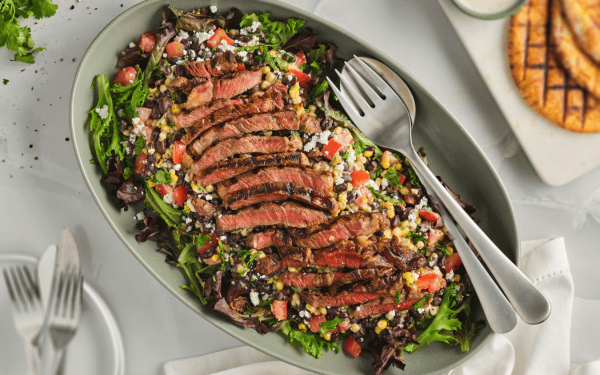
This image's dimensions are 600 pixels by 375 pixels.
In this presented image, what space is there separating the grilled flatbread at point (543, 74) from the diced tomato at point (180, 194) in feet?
10.5

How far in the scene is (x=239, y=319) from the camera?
3.47 meters

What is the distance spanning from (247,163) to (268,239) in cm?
64

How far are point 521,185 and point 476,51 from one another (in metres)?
1.38

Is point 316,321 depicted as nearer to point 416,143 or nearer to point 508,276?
point 508,276

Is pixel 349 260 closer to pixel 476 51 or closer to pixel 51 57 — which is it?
pixel 476 51

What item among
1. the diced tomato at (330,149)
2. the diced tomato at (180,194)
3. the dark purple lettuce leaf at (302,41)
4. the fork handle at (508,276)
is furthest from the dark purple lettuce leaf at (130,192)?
the fork handle at (508,276)

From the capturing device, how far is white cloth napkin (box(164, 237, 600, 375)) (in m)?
3.76

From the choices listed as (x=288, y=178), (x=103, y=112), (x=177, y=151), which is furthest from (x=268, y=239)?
(x=103, y=112)

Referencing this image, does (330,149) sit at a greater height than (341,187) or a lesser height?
greater

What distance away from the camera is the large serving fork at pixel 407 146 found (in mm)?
3230

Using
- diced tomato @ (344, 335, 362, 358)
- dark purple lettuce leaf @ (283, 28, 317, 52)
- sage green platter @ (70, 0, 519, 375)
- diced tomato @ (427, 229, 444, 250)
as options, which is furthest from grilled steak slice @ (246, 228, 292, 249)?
dark purple lettuce leaf @ (283, 28, 317, 52)

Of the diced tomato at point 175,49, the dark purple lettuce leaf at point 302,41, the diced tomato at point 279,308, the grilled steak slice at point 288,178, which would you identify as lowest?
the diced tomato at point 279,308

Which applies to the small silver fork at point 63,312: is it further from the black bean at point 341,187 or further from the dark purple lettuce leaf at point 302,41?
the dark purple lettuce leaf at point 302,41

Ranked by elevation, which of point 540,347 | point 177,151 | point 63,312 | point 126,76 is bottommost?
point 540,347
